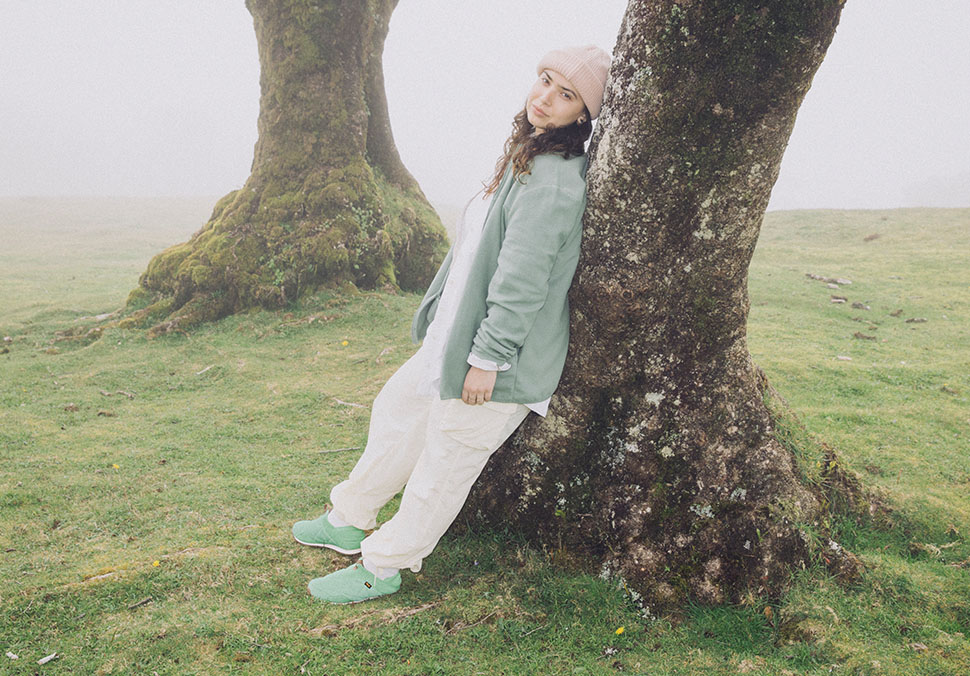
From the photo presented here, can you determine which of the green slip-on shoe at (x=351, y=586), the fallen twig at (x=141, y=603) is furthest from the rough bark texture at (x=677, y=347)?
the fallen twig at (x=141, y=603)

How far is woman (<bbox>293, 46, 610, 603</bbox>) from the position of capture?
3061 millimetres

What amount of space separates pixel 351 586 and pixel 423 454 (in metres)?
0.85

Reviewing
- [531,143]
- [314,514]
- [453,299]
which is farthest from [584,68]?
[314,514]

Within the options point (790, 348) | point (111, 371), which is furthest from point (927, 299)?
point (111, 371)

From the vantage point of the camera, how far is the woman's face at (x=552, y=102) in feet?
10.7

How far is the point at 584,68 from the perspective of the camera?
10.6 ft

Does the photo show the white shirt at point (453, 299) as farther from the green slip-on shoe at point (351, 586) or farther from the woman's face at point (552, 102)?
the green slip-on shoe at point (351, 586)

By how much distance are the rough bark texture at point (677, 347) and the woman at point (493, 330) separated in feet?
0.57

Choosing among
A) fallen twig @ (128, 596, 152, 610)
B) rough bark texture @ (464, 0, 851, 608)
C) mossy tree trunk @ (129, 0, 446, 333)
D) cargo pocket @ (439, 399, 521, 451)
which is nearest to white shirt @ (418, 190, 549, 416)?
cargo pocket @ (439, 399, 521, 451)

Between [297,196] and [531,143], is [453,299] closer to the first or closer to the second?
[531,143]

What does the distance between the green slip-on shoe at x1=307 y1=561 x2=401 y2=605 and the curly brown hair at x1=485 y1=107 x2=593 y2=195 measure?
87.3 inches

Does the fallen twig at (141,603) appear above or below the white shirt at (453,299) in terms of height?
below

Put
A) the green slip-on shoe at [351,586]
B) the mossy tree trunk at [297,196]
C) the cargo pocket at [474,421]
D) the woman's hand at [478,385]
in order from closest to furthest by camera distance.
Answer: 1. the woman's hand at [478,385]
2. the cargo pocket at [474,421]
3. the green slip-on shoe at [351,586]
4. the mossy tree trunk at [297,196]

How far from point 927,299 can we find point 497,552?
12769 mm
